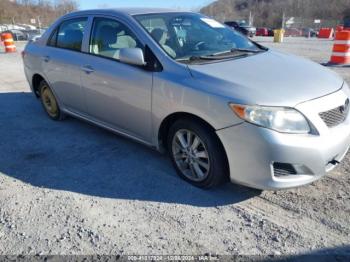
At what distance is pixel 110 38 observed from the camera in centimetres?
407

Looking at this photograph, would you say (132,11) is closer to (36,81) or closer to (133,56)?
(133,56)

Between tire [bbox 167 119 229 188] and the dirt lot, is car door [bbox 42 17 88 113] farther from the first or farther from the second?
tire [bbox 167 119 229 188]

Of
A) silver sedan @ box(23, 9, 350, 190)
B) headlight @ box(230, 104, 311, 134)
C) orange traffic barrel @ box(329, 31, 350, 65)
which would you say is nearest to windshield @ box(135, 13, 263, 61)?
silver sedan @ box(23, 9, 350, 190)

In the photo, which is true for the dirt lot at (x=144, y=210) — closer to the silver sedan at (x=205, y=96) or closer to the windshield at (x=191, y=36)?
the silver sedan at (x=205, y=96)

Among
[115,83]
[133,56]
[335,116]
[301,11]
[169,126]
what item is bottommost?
[169,126]

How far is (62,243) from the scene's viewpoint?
9.01ft

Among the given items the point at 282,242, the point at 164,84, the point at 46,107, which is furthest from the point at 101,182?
the point at 46,107

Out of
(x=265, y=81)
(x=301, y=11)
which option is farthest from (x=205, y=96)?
(x=301, y=11)

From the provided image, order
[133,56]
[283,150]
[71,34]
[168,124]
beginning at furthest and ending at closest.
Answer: [71,34], [168,124], [133,56], [283,150]

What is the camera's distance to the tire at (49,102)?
5441mm

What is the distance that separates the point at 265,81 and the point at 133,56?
4.34 ft

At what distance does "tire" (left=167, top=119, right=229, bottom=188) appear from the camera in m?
3.12

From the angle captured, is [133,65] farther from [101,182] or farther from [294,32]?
[294,32]

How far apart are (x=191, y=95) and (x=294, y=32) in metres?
44.0
